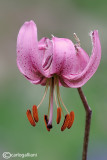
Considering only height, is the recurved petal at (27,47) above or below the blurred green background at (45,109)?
above

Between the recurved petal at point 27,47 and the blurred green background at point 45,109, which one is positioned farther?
the blurred green background at point 45,109

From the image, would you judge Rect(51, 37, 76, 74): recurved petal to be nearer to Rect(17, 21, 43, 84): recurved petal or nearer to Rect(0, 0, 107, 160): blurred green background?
Rect(17, 21, 43, 84): recurved petal

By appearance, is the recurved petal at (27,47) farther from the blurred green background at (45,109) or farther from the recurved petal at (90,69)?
the blurred green background at (45,109)

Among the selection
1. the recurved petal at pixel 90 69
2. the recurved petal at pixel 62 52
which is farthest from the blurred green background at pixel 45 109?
the recurved petal at pixel 62 52

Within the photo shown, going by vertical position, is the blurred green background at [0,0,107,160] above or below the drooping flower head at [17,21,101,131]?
below

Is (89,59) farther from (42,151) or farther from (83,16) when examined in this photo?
(83,16)

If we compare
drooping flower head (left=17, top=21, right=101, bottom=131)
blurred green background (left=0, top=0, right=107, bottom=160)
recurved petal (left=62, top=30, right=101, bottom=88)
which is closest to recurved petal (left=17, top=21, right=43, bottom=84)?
drooping flower head (left=17, top=21, right=101, bottom=131)

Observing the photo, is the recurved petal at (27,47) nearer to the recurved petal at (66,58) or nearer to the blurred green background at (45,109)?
the recurved petal at (66,58)

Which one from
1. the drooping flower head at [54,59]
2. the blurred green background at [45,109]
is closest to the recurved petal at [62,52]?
the drooping flower head at [54,59]

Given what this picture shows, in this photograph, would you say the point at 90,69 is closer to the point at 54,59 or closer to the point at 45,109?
the point at 54,59
